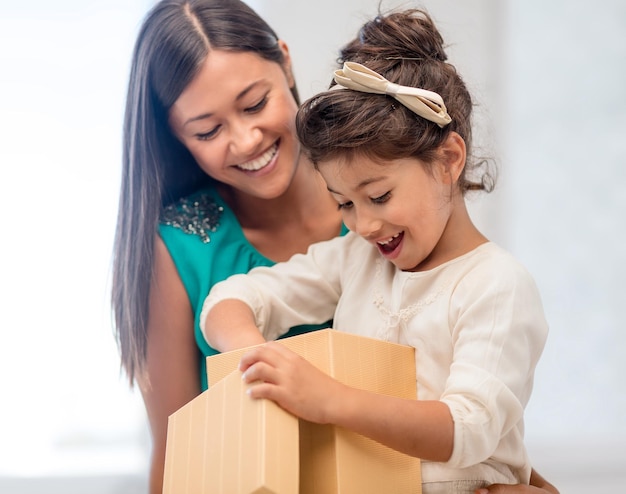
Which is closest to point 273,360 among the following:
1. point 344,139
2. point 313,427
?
point 313,427

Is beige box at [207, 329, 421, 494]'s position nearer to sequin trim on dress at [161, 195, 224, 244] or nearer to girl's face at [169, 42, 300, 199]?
girl's face at [169, 42, 300, 199]

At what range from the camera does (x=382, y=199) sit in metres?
1.33

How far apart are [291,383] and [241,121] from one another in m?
0.71

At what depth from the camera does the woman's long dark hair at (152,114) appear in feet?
5.53

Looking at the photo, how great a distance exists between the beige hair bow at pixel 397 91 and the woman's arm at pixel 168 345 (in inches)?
27.6

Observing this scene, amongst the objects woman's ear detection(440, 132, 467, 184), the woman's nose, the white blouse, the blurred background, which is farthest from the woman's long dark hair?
the blurred background

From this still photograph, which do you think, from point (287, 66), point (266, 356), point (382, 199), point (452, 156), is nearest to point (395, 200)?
point (382, 199)

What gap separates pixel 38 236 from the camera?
2729 mm

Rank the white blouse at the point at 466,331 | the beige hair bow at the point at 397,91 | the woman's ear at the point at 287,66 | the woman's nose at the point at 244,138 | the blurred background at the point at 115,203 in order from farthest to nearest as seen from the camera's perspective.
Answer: the blurred background at the point at 115,203, the woman's ear at the point at 287,66, the woman's nose at the point at 244,138, the beige hair bow at the point at 397,91, the white blouse at the point at 466,331

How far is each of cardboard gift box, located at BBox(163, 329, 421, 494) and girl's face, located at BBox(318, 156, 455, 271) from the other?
0.59ft

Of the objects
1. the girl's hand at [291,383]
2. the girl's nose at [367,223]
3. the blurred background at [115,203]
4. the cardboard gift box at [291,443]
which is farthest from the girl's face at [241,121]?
the blurred background at [115,203]

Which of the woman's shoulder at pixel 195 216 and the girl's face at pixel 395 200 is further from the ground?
the woman's shoulder at pixel 195 216

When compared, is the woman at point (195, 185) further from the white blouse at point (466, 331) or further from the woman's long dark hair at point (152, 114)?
the white blouse at point (466, 331)

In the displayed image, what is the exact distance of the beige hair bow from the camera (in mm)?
1309
